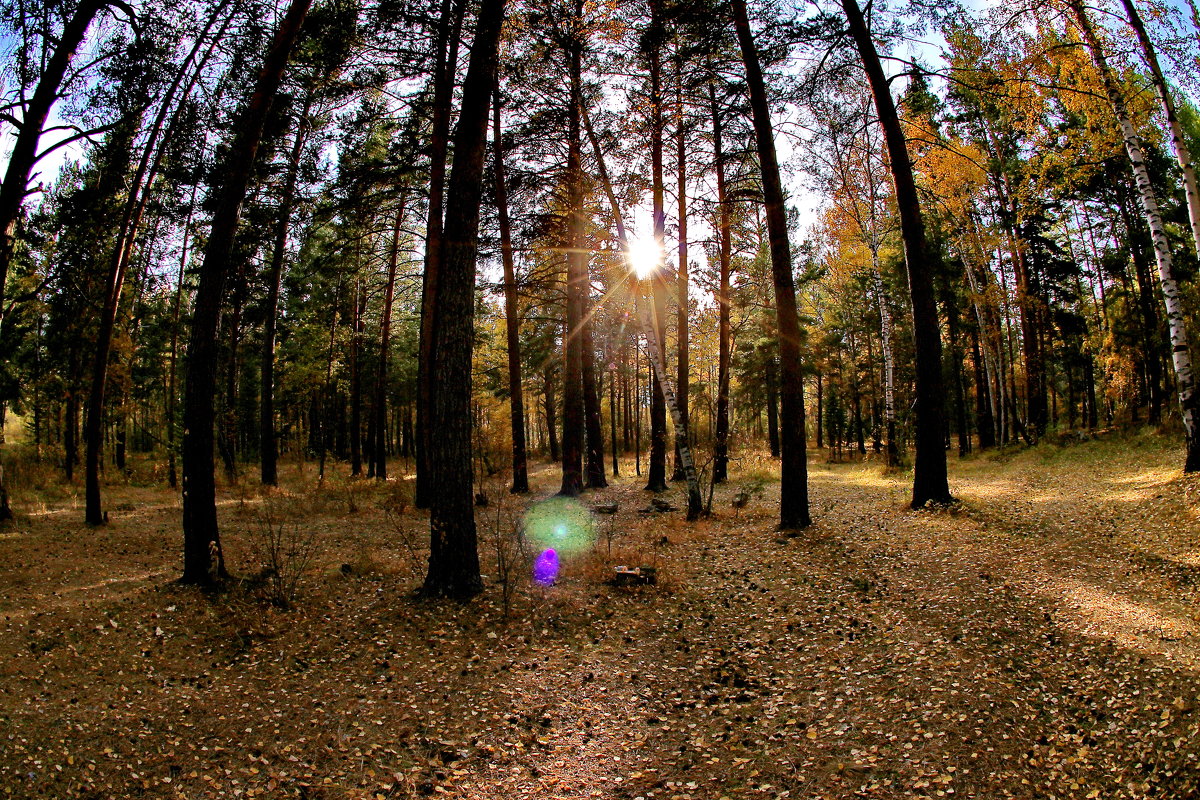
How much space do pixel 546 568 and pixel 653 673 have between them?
10.4 feet

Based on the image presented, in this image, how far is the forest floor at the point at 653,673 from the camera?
3598 millimetres

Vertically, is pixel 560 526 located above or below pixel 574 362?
below

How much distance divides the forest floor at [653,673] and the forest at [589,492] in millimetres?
39

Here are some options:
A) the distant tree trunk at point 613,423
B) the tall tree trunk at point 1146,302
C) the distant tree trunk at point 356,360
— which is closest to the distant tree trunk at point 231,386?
the distant tree trunk at point 356,360

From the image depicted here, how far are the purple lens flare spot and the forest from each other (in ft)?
0.24

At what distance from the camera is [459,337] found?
260 inches

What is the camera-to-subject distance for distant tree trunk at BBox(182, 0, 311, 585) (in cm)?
671

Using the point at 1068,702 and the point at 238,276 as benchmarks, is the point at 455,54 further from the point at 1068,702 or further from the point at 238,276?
the point at 1068,702

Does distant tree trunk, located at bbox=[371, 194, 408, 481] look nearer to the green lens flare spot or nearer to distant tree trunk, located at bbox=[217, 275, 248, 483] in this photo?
distant tree trunk, located at bbox=[217, 275, 248, 483]

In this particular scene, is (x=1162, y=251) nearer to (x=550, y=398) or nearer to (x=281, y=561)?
(x=281, y=561)

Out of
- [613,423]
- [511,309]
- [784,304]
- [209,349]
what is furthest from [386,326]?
[784,304]

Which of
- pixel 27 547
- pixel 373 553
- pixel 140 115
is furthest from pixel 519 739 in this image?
pixel 140 115

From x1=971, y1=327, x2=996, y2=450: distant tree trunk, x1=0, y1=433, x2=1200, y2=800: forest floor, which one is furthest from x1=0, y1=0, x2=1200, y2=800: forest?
x1=971, y1=327, x2=996, y2=450: distant tree trunk

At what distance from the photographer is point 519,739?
4.16 m
